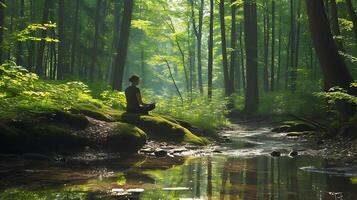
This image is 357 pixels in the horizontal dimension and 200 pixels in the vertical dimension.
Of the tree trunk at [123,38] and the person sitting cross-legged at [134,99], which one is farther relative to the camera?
the tree trunk at [123,38]

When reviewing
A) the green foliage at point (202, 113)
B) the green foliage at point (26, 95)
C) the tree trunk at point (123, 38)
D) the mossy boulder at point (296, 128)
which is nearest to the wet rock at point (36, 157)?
the green foliage at point (26, 95)

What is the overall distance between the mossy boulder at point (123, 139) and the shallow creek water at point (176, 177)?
464 millimetres

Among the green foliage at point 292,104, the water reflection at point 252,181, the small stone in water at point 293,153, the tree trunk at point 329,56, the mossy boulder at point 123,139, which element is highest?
the tree trunk at point 329,56

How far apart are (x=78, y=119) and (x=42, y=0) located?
20.2m

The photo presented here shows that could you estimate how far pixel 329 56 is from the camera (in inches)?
523

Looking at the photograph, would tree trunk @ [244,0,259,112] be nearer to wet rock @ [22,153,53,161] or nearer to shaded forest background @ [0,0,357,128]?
shaded forest background @ [0,0,357,128]

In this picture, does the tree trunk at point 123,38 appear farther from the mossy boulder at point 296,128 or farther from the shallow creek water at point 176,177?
the shallow creek water at point 176,177

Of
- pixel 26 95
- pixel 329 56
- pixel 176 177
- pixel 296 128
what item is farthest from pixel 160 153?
pixel 296 128

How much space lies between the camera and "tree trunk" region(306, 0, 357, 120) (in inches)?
510

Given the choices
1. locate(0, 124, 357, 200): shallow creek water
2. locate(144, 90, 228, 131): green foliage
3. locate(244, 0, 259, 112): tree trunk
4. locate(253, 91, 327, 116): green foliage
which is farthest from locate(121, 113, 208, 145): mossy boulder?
locate(244, 0, 259, 112): tree trunk

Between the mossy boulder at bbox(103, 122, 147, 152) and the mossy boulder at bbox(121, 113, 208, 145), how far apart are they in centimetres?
156

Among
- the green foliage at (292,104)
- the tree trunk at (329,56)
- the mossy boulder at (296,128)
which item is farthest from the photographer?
the green foliage at (292,104)

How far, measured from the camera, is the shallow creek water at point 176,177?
5418 mm

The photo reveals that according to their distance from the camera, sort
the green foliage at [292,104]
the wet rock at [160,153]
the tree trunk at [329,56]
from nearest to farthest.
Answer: the wet rock at [160,153] < the tree trunk at [329,56] < the green foliage at [292,104]
